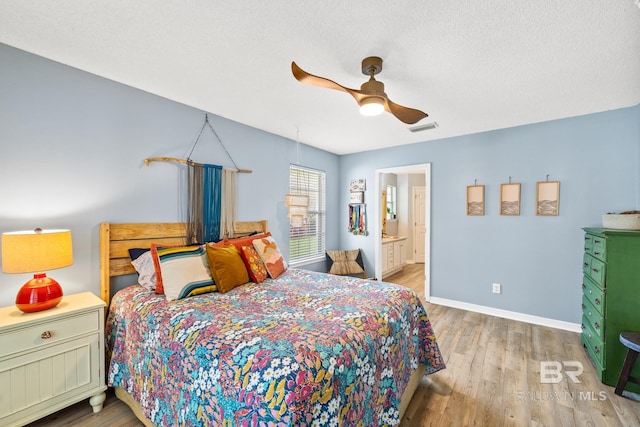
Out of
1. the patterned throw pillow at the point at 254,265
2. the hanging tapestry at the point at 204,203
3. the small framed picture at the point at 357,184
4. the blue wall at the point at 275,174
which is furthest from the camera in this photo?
the small framed picture at the point at 357,184

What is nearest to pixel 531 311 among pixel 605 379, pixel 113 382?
pixel 605 379

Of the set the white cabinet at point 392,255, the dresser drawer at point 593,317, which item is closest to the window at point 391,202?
the white cabinet at point 392,255

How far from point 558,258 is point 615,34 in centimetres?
247

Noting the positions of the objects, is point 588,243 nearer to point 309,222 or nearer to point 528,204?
point 528,204

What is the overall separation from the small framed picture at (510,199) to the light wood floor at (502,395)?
1.49 metres

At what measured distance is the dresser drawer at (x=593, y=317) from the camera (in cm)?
226

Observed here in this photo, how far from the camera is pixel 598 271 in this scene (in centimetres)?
240

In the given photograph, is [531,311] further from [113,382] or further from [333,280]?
[113,382]

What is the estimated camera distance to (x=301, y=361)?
1.17 meters

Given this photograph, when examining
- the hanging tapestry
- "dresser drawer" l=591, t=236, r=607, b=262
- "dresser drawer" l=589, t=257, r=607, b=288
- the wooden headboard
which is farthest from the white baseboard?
the wooden headboard

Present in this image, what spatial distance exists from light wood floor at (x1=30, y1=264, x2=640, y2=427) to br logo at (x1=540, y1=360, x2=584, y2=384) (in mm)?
38

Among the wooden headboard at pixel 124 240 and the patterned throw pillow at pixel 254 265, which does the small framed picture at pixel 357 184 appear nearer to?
the patterned throw pillow at pixel 254 265

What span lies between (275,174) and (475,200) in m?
2.84

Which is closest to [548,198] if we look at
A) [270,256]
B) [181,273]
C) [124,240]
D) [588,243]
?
[588,243]
